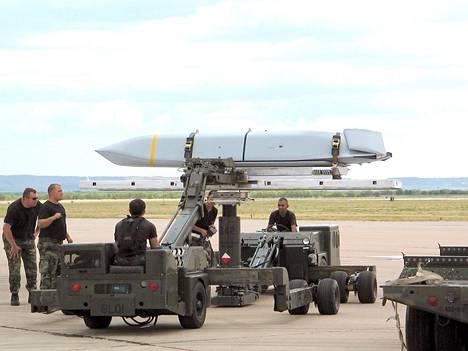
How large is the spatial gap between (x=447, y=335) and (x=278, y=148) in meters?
8.66

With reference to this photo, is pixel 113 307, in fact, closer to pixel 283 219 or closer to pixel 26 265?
pixel 26 265

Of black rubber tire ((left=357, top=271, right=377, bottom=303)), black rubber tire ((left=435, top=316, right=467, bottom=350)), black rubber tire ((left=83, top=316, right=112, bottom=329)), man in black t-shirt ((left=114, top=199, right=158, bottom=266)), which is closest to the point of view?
black rubber tire ((left=435, top=316, right=467, bottom=350))

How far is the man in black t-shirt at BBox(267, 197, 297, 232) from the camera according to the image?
18391 mm

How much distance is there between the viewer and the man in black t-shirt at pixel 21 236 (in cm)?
1614

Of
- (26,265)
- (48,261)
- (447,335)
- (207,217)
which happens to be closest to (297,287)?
(207,217)

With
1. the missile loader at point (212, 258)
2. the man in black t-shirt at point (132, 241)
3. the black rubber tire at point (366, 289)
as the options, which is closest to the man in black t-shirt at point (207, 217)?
the missile loader at point (212, 258)

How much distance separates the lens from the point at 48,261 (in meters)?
15.5

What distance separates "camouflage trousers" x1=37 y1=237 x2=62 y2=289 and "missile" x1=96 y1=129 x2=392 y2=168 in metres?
3.20

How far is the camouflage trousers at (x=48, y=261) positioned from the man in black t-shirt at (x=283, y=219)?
408cm

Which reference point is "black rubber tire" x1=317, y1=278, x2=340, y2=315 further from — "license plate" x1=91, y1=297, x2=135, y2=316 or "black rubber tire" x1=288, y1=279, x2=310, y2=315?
→ "license plate" x1=91, y1=297, x2=135, y2=316

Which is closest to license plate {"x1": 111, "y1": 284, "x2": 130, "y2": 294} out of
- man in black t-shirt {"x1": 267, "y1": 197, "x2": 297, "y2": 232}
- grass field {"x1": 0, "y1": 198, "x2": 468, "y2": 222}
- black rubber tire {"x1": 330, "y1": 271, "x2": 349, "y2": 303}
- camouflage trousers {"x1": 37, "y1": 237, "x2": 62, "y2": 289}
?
camouflage trousers {"x1": 37, "y1": 237, "x2": 62, "y2": 289}

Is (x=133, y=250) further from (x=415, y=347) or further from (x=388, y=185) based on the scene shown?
(x=388, y=185)

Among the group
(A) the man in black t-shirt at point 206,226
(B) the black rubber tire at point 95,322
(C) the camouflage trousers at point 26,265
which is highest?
(A) the man in black t-shirt at point 206,226

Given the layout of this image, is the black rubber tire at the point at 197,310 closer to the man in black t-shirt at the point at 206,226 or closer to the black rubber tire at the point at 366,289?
the man in black t-shirt at the point at 206,226
